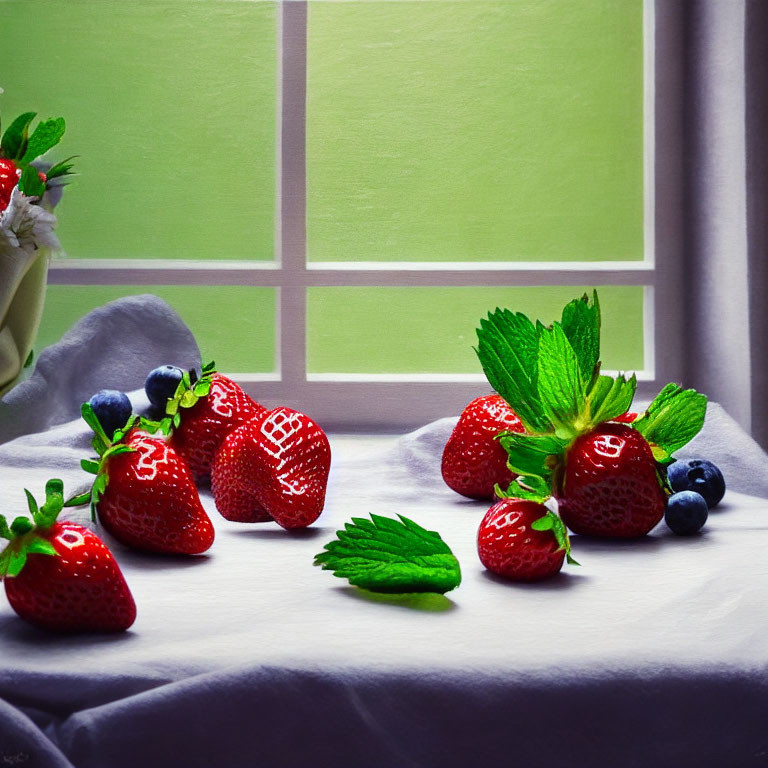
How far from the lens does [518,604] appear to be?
0.57 m

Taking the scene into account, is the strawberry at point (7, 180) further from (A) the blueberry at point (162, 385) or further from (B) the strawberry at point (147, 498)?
(B) the strawberry at point (147, 498)

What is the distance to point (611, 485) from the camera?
706 millimetres

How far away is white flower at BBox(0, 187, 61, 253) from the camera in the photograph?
1.00 meters

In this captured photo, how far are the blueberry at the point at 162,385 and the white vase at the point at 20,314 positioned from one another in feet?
0.68

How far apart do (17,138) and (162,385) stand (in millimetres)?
336

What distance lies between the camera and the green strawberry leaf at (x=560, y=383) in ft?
2.23

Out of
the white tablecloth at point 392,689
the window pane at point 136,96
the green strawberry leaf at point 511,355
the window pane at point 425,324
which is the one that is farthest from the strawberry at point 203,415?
the window pane at point 136,96

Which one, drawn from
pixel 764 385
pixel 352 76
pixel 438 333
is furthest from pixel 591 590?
pixel 352 76

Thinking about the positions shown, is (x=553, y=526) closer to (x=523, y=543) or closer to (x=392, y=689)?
(x=523, y=543)

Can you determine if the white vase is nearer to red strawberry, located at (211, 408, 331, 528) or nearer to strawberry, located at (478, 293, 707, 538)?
red strawberry, located at (211, 408, 331, 528)

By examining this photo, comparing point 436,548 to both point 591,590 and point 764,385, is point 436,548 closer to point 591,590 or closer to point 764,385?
point 591,590

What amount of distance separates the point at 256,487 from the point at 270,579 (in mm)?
153

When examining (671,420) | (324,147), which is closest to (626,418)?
(671,420)

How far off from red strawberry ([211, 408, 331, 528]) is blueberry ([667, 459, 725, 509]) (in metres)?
0.32
